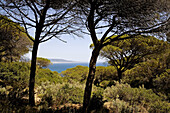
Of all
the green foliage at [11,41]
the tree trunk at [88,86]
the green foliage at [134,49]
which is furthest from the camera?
the green foliage at [134,49]

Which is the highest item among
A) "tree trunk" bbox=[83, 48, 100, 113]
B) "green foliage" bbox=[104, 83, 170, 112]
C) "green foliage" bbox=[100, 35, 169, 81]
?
"green foliage" bbox=[100, 35, 169, 81]

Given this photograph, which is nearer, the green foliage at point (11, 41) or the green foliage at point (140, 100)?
the green foliage at point (140, 100)

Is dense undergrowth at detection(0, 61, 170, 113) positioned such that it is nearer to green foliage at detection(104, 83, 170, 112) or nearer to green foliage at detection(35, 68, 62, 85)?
green foliage at detection(104, 83, 170, 112)

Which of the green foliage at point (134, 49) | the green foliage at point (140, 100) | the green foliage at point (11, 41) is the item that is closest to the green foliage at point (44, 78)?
the green foliage at point (140, 100)

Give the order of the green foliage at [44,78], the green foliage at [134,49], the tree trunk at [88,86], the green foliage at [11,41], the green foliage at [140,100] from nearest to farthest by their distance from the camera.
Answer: the tree trunk at [88,86] < the green foliage at [140,100] < the green foliage at [44,78] < the green foliage at [11,41] < the green foliage at [134,49]

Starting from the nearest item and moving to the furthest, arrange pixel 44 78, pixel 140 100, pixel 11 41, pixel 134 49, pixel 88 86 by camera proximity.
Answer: pixel 88 86, pixel 140 100, pixel 44 78, pixel 11 41, pixel 134 49

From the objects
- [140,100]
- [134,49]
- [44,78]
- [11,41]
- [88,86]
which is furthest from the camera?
[134,49]

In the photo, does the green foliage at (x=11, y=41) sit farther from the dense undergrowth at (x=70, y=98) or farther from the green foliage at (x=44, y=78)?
the dense undergrowth at (x=70, y=98)

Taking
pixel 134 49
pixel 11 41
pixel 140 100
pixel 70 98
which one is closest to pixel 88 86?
pixel 70 98

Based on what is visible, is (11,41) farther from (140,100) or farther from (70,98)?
(140,100)

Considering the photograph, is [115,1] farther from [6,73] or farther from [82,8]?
[6,73]

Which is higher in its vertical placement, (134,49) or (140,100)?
(134,49)

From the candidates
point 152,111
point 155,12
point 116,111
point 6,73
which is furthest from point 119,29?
point 6,73

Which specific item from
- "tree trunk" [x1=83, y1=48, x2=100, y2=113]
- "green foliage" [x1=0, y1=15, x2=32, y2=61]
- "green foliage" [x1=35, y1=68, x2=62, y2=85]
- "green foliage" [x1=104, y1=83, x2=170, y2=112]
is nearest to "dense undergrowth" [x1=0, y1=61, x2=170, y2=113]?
"green foliage" [x1=104, y1=83, x2=170, y2=112]
